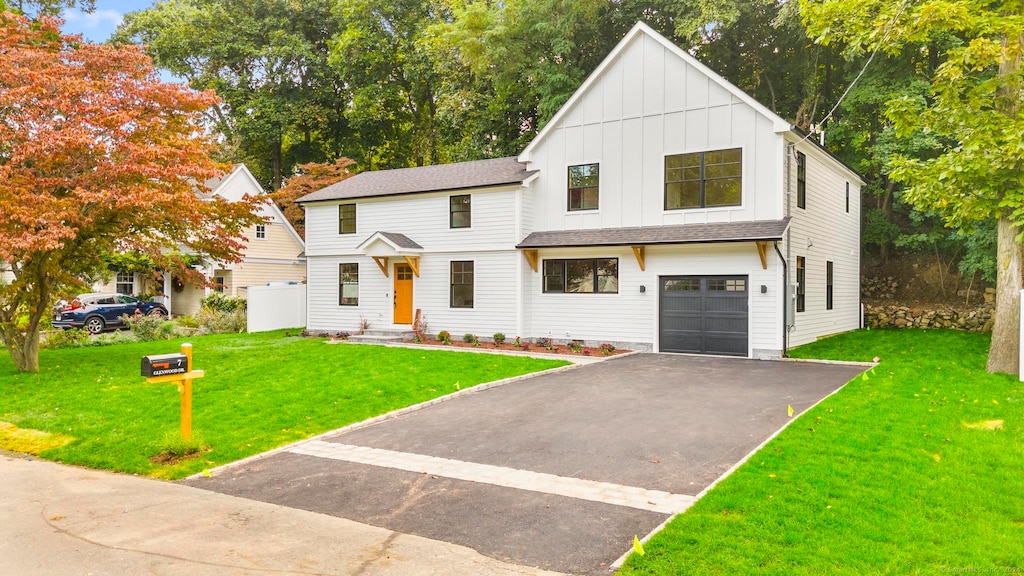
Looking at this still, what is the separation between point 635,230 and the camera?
57.5 feet

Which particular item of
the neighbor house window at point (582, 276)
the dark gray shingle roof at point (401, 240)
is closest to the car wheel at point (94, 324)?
the dark gray shingle roof at point (401, 240)

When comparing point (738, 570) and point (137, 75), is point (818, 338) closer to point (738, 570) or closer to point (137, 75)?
point (738, 570)

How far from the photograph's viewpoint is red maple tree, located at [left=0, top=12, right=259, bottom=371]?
13.1m

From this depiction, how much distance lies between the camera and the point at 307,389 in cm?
1193

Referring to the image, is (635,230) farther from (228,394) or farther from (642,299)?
(228,394)

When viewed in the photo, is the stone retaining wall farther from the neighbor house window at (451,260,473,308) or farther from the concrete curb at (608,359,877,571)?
the neighbor house window at (451,260,473,308)

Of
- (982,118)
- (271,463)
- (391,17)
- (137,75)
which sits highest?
(391,17)

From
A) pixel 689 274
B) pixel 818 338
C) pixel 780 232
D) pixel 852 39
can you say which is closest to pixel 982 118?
pixel 852 39

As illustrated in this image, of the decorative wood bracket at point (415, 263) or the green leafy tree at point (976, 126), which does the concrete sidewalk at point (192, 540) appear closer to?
the green leafy tree at point (976, 126)

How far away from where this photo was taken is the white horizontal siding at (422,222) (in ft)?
64.2

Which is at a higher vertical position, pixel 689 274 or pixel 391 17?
pixel 391 17

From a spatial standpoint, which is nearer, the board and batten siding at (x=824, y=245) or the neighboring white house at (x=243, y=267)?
the board and batten siding at (x=824, y=245)

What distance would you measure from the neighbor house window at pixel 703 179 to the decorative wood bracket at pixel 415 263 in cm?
820

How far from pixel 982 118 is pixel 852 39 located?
3179 millimetres
